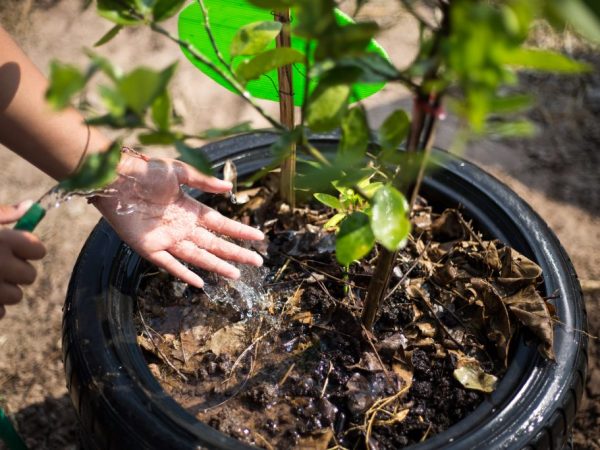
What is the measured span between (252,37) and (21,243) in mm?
461

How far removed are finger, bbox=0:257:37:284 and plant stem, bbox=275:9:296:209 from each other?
0.45 meters

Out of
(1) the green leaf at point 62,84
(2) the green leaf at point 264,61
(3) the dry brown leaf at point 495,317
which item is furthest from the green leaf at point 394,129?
(3) the dry brown leaf at point 495,317

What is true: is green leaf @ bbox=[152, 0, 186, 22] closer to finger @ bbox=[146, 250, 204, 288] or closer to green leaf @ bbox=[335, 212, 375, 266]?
green leaf @ bbox=[335, 212, 375, 266]

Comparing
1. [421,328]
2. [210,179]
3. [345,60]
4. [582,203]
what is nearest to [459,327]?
[421,328]

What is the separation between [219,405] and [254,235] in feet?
1.09

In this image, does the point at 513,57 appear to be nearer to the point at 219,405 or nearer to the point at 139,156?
the point at 219,405

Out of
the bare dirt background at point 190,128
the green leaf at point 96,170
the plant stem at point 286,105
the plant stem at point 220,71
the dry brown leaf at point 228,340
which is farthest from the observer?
the bare dirt background at point 190,128

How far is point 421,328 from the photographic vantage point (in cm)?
113

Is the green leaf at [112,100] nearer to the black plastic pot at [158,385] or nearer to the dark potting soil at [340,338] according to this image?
the black plastic pot at [158,385]

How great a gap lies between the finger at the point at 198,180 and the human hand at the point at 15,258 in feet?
1.15

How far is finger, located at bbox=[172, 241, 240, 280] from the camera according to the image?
3.86ft

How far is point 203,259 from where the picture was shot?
1.18 metres

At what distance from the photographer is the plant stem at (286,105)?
104cm

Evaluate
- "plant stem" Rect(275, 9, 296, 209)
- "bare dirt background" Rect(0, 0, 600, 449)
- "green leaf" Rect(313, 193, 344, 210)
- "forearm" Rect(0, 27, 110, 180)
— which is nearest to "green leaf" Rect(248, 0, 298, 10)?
"plant stem" Rect(275, 9, 296, 209)
